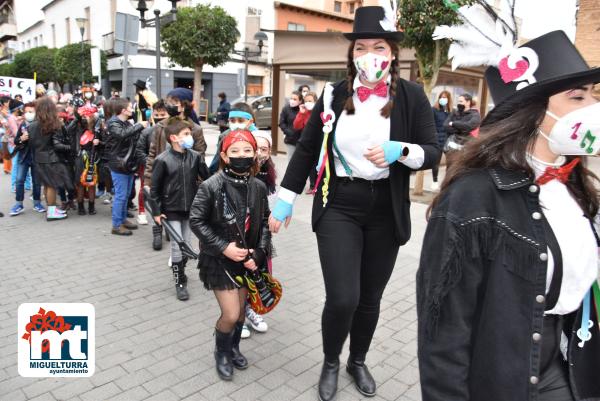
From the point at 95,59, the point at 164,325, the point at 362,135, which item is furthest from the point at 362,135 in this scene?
the point at 95,59

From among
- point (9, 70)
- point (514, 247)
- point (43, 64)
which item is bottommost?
point (514, 247)

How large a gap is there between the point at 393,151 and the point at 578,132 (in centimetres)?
107

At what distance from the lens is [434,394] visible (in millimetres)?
1433

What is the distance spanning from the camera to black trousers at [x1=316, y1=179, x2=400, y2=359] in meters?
2.62

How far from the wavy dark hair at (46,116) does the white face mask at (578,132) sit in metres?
6.94

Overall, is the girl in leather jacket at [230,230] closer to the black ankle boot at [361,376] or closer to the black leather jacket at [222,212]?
the black leather jacket at [222,212]

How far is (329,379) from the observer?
9.58 ft

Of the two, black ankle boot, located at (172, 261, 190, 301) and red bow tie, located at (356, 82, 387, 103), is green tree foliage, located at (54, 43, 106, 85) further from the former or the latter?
red bow tie, located at (356, 82, 387, 103)

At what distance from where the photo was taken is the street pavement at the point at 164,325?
10.0ft

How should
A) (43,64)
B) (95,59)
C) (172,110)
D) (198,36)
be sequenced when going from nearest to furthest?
(172,110) → (95,59) → (198,36) → (43,64)

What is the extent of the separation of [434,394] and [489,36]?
1098 mm

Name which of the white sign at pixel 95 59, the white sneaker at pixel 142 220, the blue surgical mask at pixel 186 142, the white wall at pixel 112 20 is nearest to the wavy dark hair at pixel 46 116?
the white sneaker at pixel 142 220

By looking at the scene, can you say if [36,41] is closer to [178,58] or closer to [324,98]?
[178,58]

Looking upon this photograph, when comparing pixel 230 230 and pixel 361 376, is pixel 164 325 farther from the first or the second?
pixel 361 376
